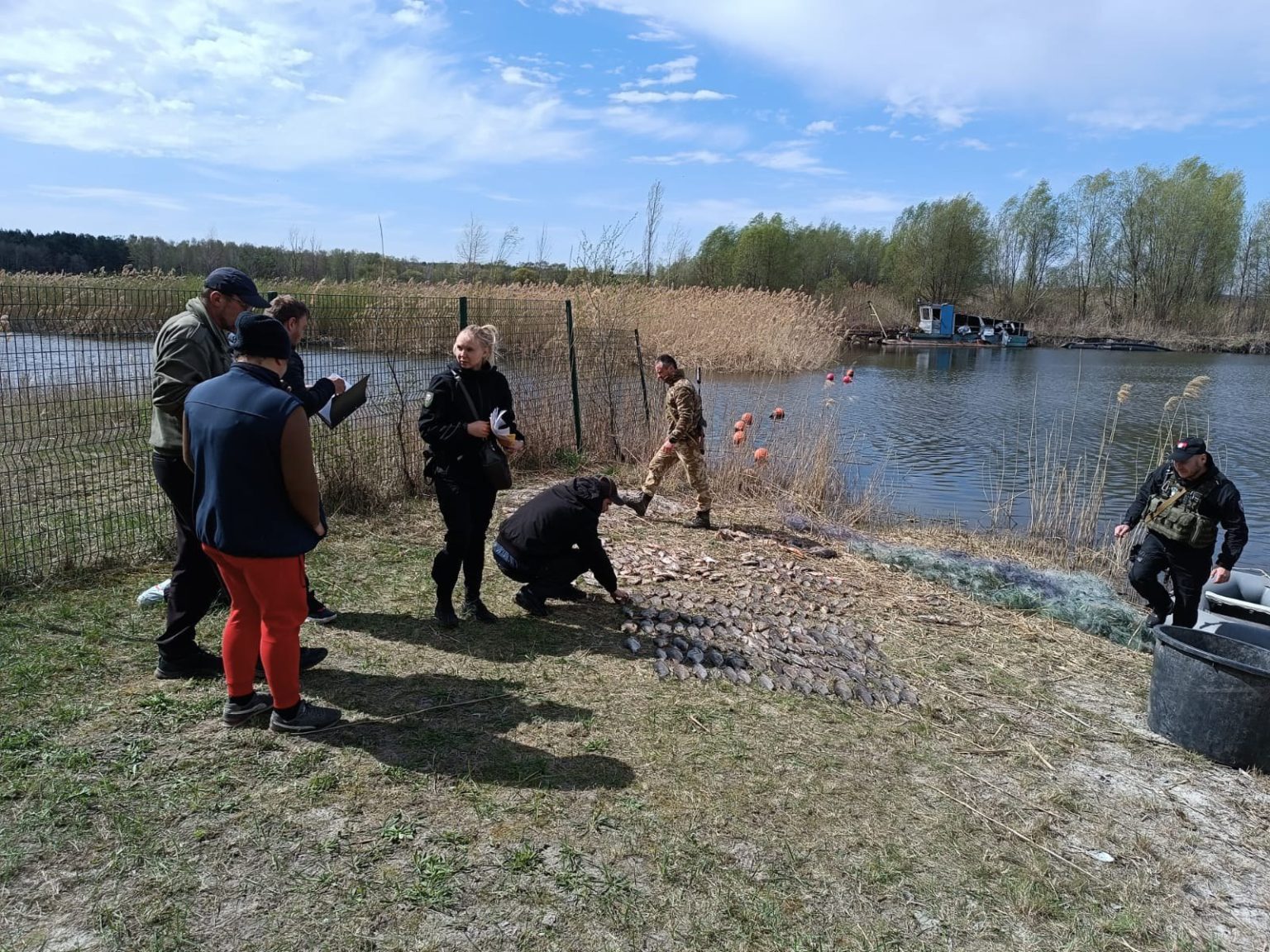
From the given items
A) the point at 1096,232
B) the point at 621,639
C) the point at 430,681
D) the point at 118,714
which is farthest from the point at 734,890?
the point at 1096,232

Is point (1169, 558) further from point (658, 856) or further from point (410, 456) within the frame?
point (410, 456)

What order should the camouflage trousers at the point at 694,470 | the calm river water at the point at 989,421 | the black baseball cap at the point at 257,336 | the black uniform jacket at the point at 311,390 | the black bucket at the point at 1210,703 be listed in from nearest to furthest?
the black baseball cap at the point at 257,336
the black bucket at the point at 1210,703
the black uniform jacket at the point at 311,390
the camouflage trousers at the point at 694,470
the calm river water at the point at 989,421

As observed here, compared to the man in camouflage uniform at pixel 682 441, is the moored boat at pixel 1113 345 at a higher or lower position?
higher

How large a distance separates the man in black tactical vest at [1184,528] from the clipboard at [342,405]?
5784mm

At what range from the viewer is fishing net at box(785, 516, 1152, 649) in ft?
21.6

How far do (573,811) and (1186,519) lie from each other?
5282mm

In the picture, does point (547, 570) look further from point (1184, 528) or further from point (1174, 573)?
point (1174, 573)

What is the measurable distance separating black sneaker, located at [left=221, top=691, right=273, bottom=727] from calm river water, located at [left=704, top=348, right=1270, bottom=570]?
26.0ft

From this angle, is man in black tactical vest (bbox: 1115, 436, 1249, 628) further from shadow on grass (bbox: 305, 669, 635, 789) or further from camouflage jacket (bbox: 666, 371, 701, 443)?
shadow on grass (bbox: 305, 669, 635, 789)

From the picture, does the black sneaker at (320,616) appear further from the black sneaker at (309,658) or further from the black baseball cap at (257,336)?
the black baseball cap at (257,336)

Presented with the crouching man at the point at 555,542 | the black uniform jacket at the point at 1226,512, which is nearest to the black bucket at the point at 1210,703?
the black uniform jacket at the point at 1226,512

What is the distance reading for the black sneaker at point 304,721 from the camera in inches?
134

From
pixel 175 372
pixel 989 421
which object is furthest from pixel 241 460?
pixel 989 421

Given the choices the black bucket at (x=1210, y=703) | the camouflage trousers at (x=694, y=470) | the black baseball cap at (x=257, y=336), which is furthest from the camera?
the camouflage trousers at (x=694, y=470)
